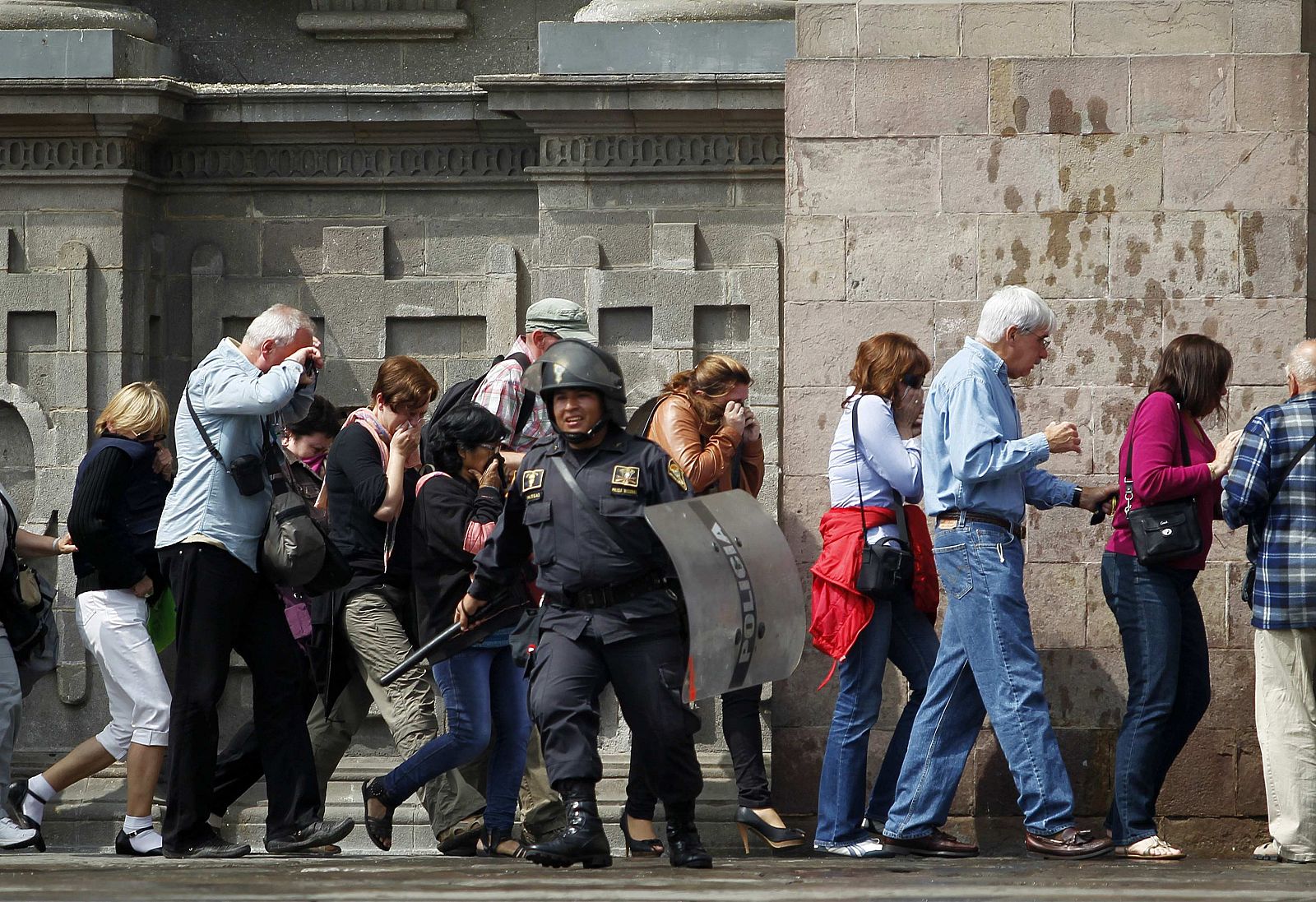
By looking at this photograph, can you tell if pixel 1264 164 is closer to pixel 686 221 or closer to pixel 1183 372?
pixel 1183 372

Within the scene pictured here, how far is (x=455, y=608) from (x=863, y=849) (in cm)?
175

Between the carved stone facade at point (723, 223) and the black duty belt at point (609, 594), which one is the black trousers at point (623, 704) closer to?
the black duty belt at point (609, 594)

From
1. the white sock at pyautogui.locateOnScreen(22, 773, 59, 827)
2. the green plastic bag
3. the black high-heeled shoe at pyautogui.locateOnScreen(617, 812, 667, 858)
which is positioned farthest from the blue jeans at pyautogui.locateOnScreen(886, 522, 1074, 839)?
the white sock at pyautogui.locateOnScreen(22, 773, 59, 827)

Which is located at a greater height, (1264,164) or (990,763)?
(1264,164)

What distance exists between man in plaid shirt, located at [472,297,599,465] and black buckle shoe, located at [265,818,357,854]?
1.52 meters

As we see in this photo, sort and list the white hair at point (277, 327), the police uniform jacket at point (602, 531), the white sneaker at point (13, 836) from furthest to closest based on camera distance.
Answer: the white sneaker at point (13, 836) → the white hair at point (277, 327) → the police uniform jacket at point (602, 531)

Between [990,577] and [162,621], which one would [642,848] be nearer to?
[990,577]

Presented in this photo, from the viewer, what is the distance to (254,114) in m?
9.27

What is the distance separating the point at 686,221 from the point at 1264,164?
8.23ft

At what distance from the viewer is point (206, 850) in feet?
23.4

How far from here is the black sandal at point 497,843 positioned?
7.50 m

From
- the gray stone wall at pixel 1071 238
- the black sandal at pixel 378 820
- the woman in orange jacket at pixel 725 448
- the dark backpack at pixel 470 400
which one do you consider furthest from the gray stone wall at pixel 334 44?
the black sandal at pixel 378 820

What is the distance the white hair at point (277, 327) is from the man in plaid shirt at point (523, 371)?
80cm

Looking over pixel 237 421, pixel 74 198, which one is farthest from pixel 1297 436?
pixel 74 198
